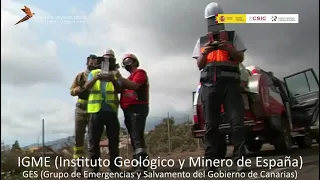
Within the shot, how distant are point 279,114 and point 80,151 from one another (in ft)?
5.49

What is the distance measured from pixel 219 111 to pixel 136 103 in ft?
1.74

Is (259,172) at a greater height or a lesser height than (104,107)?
lesser

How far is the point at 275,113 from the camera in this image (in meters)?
3.89

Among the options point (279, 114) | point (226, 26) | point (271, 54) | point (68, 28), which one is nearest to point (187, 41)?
point (226, 26)

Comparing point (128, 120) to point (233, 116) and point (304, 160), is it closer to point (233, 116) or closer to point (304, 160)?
point (233, 116)

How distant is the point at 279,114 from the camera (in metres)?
3.99

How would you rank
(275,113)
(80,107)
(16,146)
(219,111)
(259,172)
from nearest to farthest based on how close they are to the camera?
(259,172), (16,146), (219,111), (80,107), (275,113)

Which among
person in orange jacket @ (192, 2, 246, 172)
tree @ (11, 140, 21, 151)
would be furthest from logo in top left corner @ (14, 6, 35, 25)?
person in orange jacket @ (192, 2, 246, 172)

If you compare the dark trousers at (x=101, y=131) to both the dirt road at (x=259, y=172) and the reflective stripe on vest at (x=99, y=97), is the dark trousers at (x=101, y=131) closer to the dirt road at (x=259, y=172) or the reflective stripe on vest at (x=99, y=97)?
the reflective stripe on vest at (x=99, y=97)

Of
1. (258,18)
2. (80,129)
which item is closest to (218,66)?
(258,18)

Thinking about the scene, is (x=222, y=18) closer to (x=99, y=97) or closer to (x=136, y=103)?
(x=136, y=103)

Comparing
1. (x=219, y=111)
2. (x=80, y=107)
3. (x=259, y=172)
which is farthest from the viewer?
Answer: (x=80, y=107)

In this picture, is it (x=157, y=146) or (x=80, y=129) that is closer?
(x=157, y=146)

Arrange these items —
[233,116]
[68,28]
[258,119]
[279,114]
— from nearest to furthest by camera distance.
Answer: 1. [68,28]
2. [233,116]
3. [258,119]
4. [279,114]
